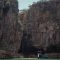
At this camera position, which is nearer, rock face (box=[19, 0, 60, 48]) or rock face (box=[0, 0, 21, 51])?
rock face (box=[19, 0, 60, 48])

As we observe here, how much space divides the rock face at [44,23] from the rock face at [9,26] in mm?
2246

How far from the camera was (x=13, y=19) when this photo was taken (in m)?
42.3

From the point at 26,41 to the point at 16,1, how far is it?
8.16 meters

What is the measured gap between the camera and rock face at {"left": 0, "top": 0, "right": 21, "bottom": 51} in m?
41.9

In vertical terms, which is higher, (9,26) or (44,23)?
(44,23)

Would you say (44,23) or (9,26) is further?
(9,26)

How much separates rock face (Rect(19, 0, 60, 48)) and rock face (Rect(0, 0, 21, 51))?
2246 millimetres

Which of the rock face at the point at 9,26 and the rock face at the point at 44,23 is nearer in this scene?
the rock face at the point at 44,23

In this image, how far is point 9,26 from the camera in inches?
1666

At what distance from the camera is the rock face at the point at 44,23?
41219 millimetres

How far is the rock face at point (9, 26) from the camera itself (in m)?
41.9

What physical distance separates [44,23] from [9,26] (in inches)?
259

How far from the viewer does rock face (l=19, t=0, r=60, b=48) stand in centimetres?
4122

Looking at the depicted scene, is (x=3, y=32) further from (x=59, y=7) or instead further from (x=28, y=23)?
(x=59, y=7)
